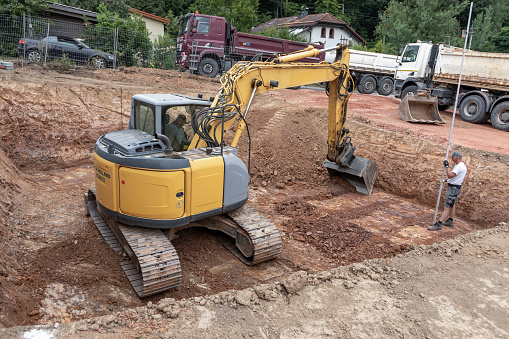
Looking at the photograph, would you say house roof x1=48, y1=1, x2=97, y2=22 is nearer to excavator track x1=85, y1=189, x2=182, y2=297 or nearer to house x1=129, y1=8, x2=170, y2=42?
house x1=129, y1=8, x2=170, y2=42

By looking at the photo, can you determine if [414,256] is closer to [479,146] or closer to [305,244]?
[305,244]

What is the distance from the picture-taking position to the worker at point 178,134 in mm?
5792

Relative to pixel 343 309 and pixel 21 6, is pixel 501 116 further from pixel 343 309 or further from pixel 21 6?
pixel 21 6

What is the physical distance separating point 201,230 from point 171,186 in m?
1.85

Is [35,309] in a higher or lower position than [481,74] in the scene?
lower

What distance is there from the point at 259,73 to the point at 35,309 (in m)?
4.76

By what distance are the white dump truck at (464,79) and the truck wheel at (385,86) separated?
3886 millimetres

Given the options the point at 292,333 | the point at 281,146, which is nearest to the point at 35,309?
the point at 292,333

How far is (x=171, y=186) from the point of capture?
5.00 metres

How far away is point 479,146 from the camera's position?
1037 centimetres

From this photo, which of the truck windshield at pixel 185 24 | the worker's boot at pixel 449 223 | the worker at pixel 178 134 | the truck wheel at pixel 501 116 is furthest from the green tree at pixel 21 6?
the truck wheel at pixel 501 116

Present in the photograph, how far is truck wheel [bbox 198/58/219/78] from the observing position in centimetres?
1695

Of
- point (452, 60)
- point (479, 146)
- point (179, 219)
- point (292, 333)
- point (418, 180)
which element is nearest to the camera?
point (292, 333)

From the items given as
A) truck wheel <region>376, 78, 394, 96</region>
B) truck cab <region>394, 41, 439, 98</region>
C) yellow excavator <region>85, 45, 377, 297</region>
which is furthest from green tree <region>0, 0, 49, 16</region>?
truck wheel <region>376, 78, 394, 96</region>
